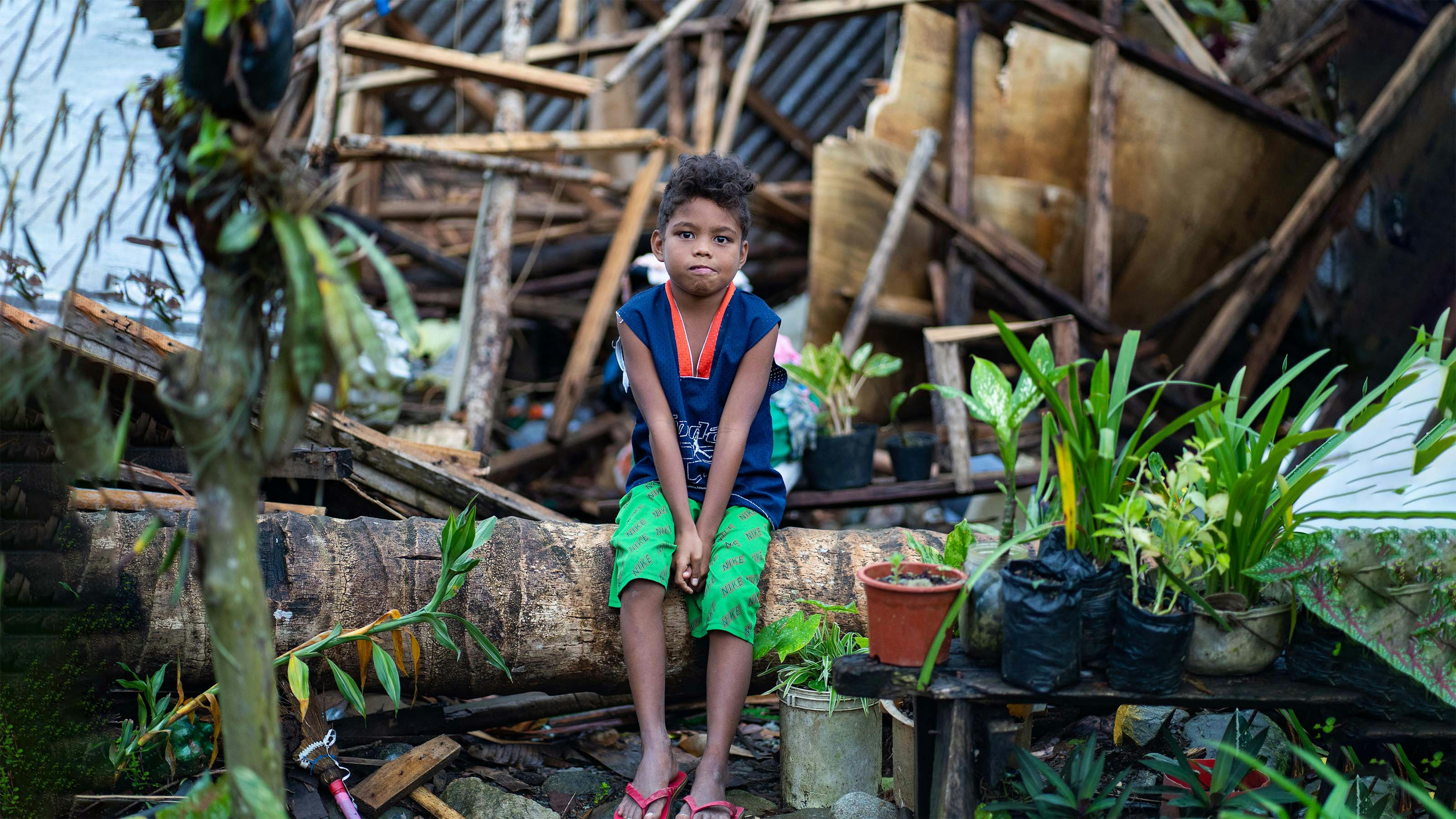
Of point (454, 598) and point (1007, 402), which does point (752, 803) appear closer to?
point (454, 598)

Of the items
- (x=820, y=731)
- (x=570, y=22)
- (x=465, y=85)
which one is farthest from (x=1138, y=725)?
(x=465, y=85)

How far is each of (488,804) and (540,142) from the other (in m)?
2.55

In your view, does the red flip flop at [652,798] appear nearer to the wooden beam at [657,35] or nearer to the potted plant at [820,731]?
the potted plant at [820,731]

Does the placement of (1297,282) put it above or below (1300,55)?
below

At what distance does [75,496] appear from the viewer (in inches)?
80.9

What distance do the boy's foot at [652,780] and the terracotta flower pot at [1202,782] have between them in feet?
3.13

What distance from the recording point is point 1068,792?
1.73 meters

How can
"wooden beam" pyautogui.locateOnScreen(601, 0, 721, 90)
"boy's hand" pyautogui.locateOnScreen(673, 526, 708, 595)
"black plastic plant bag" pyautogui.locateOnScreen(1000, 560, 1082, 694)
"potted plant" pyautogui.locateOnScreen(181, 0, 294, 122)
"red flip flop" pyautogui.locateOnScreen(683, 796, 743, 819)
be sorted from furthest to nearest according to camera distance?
"wooden beam" pyautogui.locateOnScreen(601, 0, 721, 90) → "boy's hand" pyautogui.locateOnScreen(673, 526, 708, 595) → "red flip flop" pyautogui.locateOnScreen(683, 796, 743, 819) → "black plastic plant bag" pyautogui.locateOnScreen(1000, 560, 1082, 694) → "potted plant" pyautogui.locateOnScreen(181, 0, 294, 122)

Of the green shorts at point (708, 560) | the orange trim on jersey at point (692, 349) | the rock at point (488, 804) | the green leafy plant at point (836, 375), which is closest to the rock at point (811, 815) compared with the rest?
the green shorts at point (708, 560)

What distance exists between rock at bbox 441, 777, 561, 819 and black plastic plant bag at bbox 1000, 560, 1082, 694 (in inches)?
41.5

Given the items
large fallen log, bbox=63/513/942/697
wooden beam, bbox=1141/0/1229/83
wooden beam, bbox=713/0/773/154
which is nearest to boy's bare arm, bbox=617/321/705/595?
large fallen log, bbox=63/513/942/697

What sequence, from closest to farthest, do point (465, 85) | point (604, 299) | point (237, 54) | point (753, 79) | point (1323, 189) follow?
point (237, 54) → point (604, 299) → point (1323, 189) → point (465, 85) → point (753, 79)

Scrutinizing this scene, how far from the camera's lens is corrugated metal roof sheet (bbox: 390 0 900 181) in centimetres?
652

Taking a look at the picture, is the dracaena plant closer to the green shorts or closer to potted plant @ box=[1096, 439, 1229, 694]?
potted plant @ box=[1096, 439, 1229, 694]
